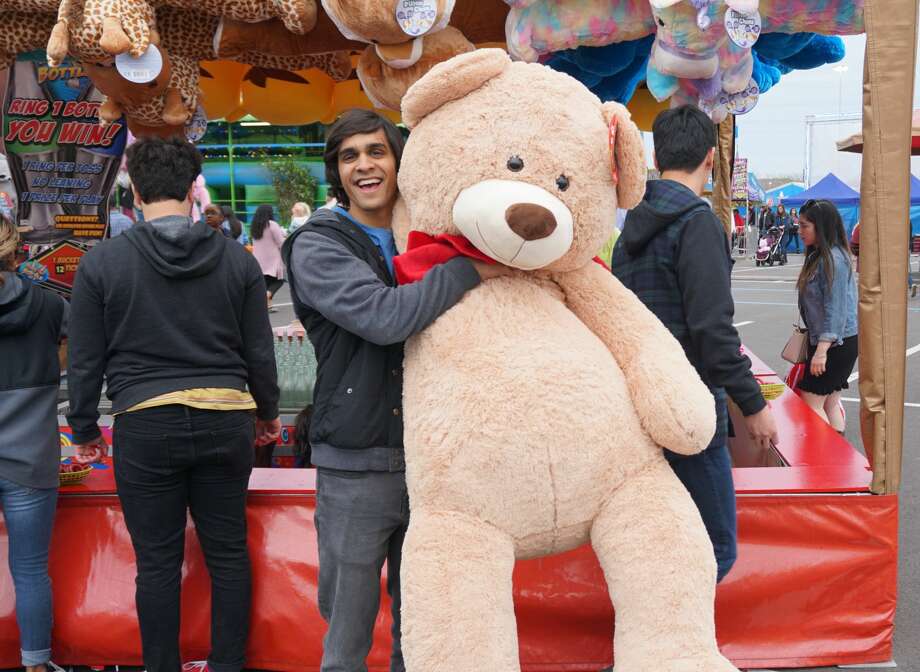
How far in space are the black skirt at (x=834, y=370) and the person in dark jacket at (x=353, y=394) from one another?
340cm

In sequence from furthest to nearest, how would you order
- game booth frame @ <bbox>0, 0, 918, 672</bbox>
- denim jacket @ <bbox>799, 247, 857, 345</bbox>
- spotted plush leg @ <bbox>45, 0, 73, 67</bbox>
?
denim jacket @ <bbox>799, 247, 857, 345</bbox>, spotted plush leg @ <bbox>45, 0, 73, 67</bbox>, game booth frame @ <bbox>0, 0, 918, 672</bbox>

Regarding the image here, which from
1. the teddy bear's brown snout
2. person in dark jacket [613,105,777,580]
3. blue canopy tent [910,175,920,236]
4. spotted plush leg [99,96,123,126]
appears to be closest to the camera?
the teddy bear's brown snout

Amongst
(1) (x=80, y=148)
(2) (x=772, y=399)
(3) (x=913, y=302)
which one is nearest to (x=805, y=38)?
(2) (x=772, y=399)

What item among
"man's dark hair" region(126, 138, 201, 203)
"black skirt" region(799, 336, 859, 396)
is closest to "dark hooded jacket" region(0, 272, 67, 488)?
"man's dark hair" region(126, 138, 201, 203)

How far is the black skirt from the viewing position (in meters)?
4.57

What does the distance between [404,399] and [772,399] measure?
2916mm

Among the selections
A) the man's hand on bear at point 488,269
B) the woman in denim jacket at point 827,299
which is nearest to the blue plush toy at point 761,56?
the woman in denim jacket at point 827,299

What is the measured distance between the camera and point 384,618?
2701mm

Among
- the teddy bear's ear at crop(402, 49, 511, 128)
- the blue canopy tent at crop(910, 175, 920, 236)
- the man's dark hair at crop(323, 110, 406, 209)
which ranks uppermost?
the blue canopy tent at crop(910, 175, 920, 236)

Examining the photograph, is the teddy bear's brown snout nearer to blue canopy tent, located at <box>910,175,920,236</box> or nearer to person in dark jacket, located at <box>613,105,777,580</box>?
person in dark jacket, located at <box>613,105,777,580</box>

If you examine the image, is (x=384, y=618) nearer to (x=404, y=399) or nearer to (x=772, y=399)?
(x=404, y=399)

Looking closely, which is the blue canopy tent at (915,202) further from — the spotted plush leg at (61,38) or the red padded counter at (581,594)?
the spotted plush leg at (61,38)

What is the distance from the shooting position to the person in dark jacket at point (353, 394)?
188 cm

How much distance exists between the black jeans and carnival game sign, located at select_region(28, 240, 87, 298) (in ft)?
9.61
